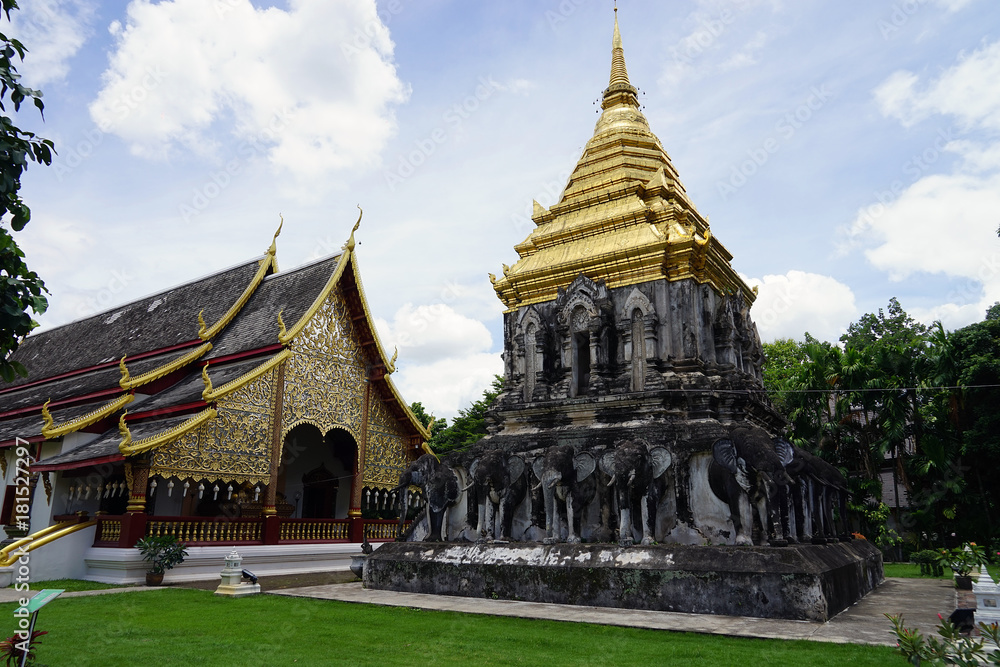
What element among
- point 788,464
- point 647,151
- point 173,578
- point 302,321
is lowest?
point 173,578

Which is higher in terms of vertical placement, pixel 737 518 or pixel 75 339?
pixel 75 339

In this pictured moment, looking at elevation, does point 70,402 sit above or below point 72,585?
above

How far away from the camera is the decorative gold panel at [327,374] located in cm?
1399

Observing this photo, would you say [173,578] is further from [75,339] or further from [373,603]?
[75,339]

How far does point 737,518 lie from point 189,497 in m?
11.6

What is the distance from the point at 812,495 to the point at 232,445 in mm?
9778

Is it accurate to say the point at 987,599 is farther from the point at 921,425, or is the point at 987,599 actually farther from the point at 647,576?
the point at 921,425

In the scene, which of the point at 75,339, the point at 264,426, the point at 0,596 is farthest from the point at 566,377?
the point at 75,339

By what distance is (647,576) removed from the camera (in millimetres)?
7559

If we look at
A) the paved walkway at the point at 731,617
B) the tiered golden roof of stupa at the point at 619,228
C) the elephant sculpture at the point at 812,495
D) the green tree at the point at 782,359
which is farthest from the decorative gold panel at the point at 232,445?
the green tree at the point at 782,359

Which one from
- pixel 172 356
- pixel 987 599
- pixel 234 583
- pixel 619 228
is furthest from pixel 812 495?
pixel 172 356

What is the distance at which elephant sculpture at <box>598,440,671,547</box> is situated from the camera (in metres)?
8.60

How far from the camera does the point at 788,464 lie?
28.6ft

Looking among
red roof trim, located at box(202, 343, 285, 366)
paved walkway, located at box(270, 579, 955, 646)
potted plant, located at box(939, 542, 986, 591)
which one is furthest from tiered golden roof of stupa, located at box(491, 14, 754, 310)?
paved walkway, located at box(270, 579, 955, 646)
